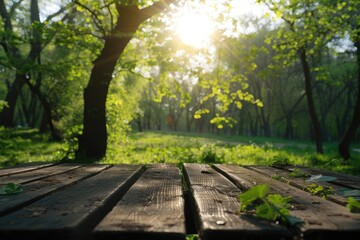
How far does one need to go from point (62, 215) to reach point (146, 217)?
33 centimetres

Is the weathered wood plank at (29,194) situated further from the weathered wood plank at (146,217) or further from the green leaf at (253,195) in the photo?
the green leaf at (253,195)

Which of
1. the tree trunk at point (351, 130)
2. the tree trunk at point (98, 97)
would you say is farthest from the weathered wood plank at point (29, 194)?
the tree trunk at point (351, 130)

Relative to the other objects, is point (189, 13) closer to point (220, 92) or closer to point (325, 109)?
point (220, 92)

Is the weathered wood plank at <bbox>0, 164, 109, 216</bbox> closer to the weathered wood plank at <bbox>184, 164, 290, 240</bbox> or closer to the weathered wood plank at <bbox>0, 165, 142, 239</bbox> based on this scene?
the weathered wood plank at <bbox>0, 165, 142, 239</bbox>

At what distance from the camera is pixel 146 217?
1387mm

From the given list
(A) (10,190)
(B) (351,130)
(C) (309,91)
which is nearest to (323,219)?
(A) (10,190)

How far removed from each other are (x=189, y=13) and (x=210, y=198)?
299 inches

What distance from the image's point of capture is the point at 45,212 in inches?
56.4

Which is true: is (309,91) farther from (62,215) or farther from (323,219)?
(62,215)

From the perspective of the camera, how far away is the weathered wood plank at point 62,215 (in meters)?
1.17

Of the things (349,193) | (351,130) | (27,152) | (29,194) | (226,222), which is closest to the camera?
(226,222)

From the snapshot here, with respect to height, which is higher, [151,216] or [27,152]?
[151,216]

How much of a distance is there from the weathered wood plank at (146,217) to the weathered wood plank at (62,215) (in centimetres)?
6

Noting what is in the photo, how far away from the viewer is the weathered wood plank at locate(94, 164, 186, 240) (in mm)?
1192
